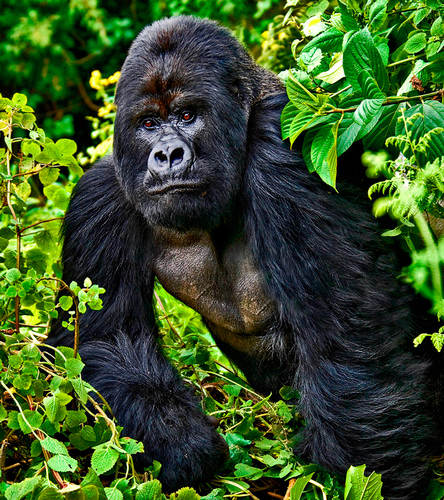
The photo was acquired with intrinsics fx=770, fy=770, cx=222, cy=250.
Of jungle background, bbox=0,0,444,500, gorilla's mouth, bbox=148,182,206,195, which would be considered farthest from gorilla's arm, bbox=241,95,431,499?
gorilla's mouth, bbox=148,182,206,195

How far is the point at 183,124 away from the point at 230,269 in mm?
706

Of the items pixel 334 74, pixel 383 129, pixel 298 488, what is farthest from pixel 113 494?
pixel 334 74

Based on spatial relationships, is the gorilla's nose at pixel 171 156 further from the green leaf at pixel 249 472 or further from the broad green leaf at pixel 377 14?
the green leaf at pixel 249 472

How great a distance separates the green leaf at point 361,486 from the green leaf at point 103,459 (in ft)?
2.79

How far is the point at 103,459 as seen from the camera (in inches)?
97.0

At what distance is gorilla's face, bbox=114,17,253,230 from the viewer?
3219 mm

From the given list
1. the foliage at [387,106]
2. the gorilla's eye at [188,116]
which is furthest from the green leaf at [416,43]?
the gorilla's eye at [188,116]

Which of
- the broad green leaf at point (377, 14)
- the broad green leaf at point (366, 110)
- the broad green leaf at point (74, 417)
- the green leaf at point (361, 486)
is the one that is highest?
the broad green leaf at point (377, 14)

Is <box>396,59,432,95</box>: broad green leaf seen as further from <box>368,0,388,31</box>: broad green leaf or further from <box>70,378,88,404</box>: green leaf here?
<box>70,378,88,404</box>: green leaf

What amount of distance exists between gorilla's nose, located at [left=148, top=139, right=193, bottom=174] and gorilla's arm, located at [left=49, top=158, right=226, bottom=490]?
526mm

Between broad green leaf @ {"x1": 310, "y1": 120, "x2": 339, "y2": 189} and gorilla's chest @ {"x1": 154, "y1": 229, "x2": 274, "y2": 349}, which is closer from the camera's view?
broad green leaf @ {"x1": 310, "y1": 120, "x2": 339, "y2": 189}

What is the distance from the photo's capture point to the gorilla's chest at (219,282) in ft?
11.5

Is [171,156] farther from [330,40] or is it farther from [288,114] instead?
[330,40]

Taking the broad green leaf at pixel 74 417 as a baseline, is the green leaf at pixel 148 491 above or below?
below
